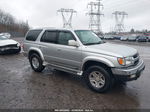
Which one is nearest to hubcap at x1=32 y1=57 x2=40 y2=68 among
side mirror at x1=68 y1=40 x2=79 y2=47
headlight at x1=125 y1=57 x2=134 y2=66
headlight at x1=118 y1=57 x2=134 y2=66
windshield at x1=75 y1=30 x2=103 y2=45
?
side mirror at x1=68 y1=40 x2=79 y2=47

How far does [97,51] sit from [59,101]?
68.4 inches

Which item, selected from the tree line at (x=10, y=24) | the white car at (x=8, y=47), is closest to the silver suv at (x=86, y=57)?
the white car at (x=8, y=47)

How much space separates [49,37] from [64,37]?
796 millimetres

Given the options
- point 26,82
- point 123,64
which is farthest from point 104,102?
point 26,82

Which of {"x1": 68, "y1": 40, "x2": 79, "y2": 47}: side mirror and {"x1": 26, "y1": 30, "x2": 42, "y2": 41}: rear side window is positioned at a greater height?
{"x1": 26, "y1": 30, "x2": 42, "y2": 41}: rear side window

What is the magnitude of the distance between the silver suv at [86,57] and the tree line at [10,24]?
184ft

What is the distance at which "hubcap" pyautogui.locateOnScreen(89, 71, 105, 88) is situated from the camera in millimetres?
3676

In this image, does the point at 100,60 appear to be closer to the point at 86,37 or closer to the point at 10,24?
the point at 86,37

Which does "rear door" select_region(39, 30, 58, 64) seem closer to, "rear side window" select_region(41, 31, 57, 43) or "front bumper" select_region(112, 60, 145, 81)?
"rear side window" select_region(41, 31, 57, 43)

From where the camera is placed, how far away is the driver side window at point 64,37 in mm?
4326

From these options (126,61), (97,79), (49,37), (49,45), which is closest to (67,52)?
(49,45)

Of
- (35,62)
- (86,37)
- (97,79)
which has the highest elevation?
(86,37)

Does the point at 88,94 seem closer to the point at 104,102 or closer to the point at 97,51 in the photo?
the point at 104,102

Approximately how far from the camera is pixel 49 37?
4.95 metres
